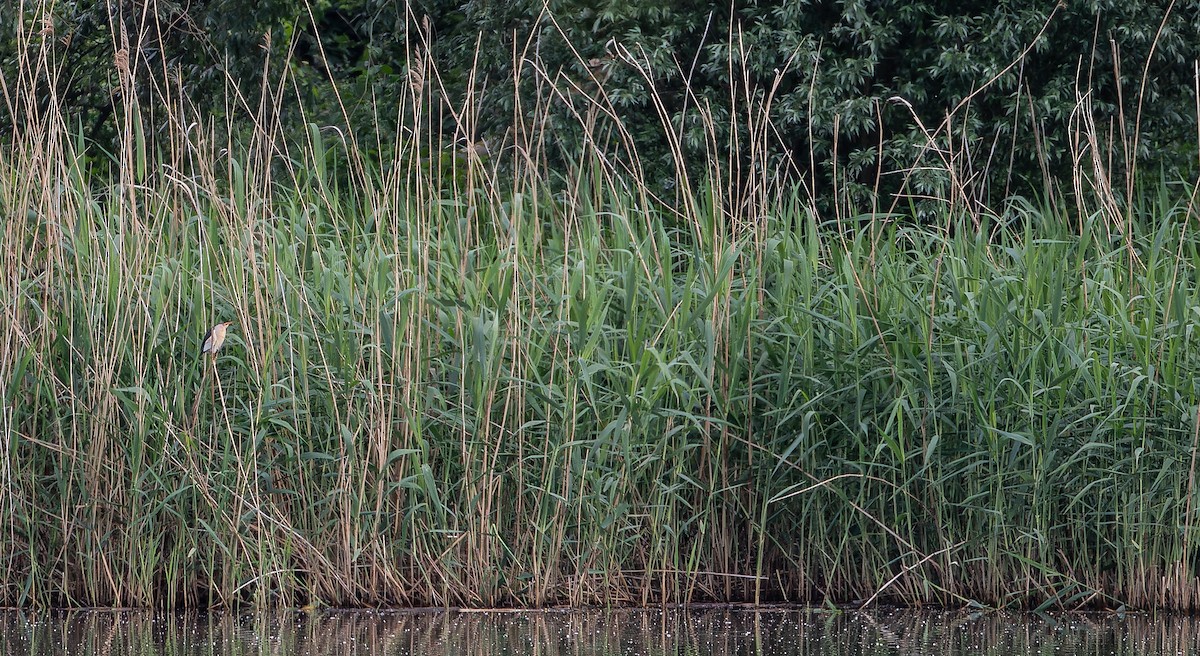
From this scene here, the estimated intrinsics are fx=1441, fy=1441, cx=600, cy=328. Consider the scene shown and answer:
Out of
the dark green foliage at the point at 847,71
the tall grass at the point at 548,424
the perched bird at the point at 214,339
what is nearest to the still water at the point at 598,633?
Answer: the tall grass at the point at 548,424

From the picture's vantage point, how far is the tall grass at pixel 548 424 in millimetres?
4270

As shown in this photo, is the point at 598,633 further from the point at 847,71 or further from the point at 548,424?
the point at 847,71

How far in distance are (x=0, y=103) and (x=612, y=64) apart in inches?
177

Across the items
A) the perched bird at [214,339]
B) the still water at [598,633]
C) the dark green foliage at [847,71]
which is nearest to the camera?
the still water at [598,633]

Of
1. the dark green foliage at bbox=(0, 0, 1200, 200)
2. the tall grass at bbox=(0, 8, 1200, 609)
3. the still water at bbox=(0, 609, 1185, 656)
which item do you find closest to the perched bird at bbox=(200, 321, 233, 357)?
the tall grass at bbox=(0, 8, 1200, 609)

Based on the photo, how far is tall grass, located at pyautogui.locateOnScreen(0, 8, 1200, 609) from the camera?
4270mm

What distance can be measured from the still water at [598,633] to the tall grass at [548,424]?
0.39 feet

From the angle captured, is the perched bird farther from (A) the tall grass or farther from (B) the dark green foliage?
(B) the dark green foliage

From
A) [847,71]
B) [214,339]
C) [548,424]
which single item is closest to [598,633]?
[548,424]

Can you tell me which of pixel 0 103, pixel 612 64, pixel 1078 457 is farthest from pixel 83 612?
pixel 0 103

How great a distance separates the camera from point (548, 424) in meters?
4.34

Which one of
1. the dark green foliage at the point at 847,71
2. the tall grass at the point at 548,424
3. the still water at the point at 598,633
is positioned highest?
the dark green foliage at the point at 847,71

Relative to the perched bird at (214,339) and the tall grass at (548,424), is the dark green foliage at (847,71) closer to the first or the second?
the tall grass at (548,424)

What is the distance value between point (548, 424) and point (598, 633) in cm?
→ 66
